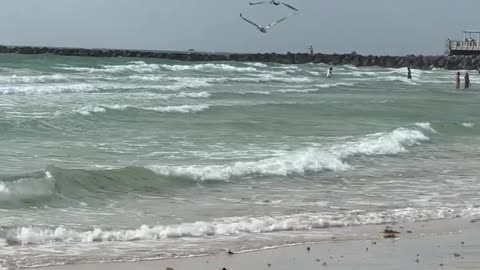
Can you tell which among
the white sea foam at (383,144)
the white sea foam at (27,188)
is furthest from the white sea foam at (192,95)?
the white sea foam at (27,188)

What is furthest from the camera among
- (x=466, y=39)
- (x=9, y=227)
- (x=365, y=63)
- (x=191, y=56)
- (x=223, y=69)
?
(x=191, y=56)

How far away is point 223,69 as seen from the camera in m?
66.4

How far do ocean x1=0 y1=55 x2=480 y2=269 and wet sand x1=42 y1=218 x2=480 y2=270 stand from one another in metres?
0.28

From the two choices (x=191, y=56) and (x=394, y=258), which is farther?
(x=191, y=56)

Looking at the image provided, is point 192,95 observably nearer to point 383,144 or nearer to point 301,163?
point 383,144

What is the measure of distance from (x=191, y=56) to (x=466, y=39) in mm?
35722

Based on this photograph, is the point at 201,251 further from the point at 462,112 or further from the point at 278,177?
the point at 462,112

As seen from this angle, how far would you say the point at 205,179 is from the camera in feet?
38.6

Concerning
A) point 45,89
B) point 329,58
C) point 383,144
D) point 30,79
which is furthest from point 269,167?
A: point 329,58

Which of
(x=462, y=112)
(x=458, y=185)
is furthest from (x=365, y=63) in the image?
(x=458, y=185)

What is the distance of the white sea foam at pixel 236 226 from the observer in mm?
7781

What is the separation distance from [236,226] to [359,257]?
1.74 metres

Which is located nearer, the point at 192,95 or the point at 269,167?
the point at 269,167

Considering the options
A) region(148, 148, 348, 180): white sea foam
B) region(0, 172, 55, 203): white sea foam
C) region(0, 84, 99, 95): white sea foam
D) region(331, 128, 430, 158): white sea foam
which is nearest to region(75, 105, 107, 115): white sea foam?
region(331, 128, 430, 158): white sea foam
